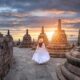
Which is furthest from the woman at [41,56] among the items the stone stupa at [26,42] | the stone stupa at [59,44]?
the stone stupa at [26,42]

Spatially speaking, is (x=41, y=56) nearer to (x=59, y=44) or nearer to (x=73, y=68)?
(x=59, y=44)

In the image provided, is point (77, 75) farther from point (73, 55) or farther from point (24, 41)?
point (24, 41)

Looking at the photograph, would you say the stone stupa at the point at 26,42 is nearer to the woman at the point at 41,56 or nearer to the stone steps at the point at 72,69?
the woman at the point at 41,56

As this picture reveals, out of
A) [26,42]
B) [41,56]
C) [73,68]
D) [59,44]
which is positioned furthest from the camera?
[26,42]

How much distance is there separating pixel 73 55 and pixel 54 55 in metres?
12.2

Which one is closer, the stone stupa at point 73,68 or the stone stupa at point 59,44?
Result: the stone stupa at point 73,68

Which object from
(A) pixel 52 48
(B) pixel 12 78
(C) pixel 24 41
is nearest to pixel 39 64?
(B) pixel 12 78

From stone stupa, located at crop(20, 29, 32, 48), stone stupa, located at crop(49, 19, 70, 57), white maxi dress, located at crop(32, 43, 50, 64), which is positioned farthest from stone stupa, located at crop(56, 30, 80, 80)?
stone stupa, located at crop(20, 29, 32, 48)

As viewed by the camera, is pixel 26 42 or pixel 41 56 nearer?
pixel 41 56

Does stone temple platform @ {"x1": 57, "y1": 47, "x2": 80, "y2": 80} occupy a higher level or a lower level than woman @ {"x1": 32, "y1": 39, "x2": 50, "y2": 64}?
higher

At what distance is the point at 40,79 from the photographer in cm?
1131

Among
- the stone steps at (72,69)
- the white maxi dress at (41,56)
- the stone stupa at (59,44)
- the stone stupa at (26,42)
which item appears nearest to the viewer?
the stone steps at (72,69)

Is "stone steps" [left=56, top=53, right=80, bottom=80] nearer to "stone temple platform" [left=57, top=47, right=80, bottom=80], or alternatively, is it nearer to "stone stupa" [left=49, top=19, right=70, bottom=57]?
"stone temple platform" [left=57, top=47, right=80, bottom=80]

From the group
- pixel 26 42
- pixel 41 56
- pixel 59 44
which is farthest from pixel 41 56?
pixel 26 42
